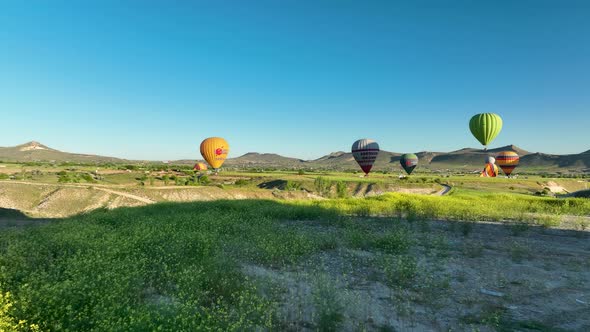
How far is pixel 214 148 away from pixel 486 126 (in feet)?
196

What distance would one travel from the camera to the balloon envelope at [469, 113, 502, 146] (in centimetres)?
5899

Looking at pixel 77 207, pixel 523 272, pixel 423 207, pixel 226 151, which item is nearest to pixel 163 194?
pixel 77 207

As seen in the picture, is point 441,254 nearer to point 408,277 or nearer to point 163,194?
point 408,277

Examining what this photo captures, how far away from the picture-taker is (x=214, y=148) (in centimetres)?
7569

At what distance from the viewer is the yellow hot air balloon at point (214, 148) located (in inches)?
2970

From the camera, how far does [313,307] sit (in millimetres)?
8008

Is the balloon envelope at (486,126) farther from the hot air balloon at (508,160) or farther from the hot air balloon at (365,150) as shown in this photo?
the hot air balloon at (508,160)

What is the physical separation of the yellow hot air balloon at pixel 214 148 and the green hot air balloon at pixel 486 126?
56273 millimetres

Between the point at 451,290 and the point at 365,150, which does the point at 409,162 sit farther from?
the point at 451,290

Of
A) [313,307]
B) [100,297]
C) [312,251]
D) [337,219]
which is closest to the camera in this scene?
[100,297]

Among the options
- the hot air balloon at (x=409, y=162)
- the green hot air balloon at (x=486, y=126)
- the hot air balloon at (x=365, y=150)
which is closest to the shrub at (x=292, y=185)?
the hot air balloon at (x=365, y=150)

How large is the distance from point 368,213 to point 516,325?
18.3m

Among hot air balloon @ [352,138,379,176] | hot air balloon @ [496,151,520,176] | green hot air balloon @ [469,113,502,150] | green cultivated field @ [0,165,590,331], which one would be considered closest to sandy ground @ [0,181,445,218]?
green cultivated field @ [0,165,590,331]

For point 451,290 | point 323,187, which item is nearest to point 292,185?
point 323,187
